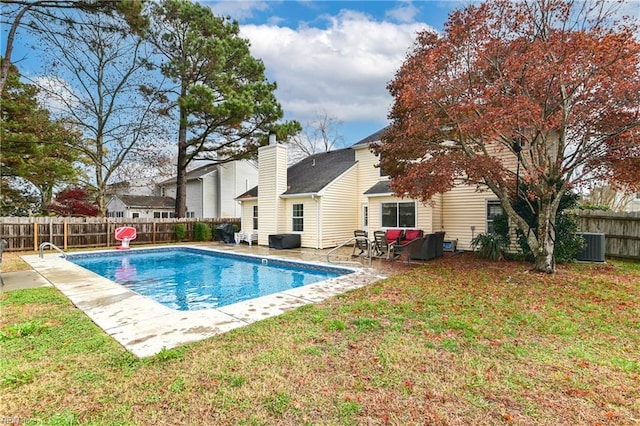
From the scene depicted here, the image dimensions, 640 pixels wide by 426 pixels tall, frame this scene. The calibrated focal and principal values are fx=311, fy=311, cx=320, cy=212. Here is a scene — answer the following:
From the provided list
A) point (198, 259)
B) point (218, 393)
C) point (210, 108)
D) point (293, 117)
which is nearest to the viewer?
point (218, 393)

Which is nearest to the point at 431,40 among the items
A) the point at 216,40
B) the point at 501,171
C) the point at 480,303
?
the point at 501,171

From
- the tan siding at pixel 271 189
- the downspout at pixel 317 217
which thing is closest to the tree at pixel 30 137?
the tan siding at pixel 271 189

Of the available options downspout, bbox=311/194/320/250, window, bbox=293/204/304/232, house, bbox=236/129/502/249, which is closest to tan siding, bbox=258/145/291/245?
house, bbox=236/129/502/249

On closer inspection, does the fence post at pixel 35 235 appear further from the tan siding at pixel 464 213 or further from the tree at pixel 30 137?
the tan siding at pixel 464 213

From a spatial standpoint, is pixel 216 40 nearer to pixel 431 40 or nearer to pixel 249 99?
pixel 249 99

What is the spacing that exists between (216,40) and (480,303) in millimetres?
19032

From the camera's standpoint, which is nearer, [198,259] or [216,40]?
[198,259]

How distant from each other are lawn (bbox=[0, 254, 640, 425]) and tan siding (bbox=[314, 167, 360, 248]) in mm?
8925

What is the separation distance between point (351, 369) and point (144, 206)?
2708 centimetres

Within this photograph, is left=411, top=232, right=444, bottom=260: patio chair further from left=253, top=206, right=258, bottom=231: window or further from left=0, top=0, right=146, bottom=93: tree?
left=0, top=0, right=146, bottom=93: tree

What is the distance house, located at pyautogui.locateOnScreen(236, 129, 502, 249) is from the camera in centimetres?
1250

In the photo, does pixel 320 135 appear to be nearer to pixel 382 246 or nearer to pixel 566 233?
pixel 382 246

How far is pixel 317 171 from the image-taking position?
17047 millimetres

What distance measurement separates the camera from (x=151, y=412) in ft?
8.34
